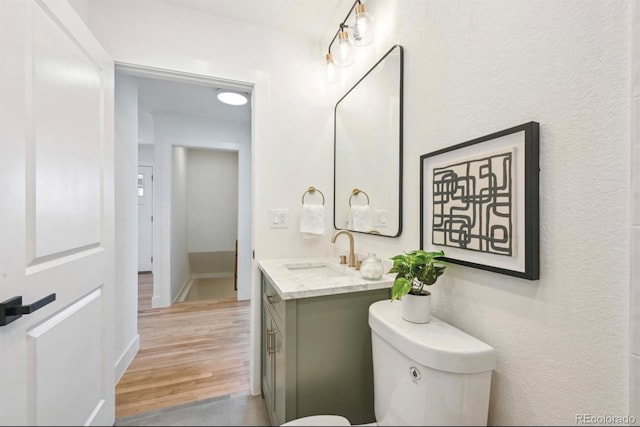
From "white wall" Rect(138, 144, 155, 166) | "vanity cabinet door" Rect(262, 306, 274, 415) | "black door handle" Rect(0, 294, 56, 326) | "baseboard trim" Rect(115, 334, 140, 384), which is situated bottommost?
"baseboard trim" Rect(115, 334, 140, 384)

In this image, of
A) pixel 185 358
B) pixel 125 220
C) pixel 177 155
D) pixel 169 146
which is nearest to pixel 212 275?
pixel 177 155

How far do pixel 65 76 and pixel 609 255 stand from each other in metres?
1.66

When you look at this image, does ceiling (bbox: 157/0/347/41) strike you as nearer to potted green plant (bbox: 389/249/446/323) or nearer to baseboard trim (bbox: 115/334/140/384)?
potted green plant (bbox: 389/249/446/323)

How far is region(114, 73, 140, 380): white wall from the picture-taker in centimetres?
165

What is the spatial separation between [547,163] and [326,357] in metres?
0.95

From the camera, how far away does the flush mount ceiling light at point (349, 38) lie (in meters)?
1.21

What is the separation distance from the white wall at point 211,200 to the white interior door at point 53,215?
9.58ft

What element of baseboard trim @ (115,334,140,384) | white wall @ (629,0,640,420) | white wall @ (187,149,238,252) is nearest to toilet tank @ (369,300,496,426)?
white wall @ (629,0,640,420)

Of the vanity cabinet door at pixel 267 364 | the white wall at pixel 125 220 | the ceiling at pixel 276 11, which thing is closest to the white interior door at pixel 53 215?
the white wall at pixel 125 220

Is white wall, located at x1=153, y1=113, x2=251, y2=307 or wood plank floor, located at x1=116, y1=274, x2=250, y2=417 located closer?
wood plank floor, located at x1=116, y1=274, x2=250, y2=417

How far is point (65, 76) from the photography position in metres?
0.93

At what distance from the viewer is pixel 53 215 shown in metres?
0.86

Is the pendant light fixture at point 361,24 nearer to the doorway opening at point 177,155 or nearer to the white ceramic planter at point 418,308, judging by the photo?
the white ceramic planter at point 418,308

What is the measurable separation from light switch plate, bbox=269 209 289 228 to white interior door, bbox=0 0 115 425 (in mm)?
815
